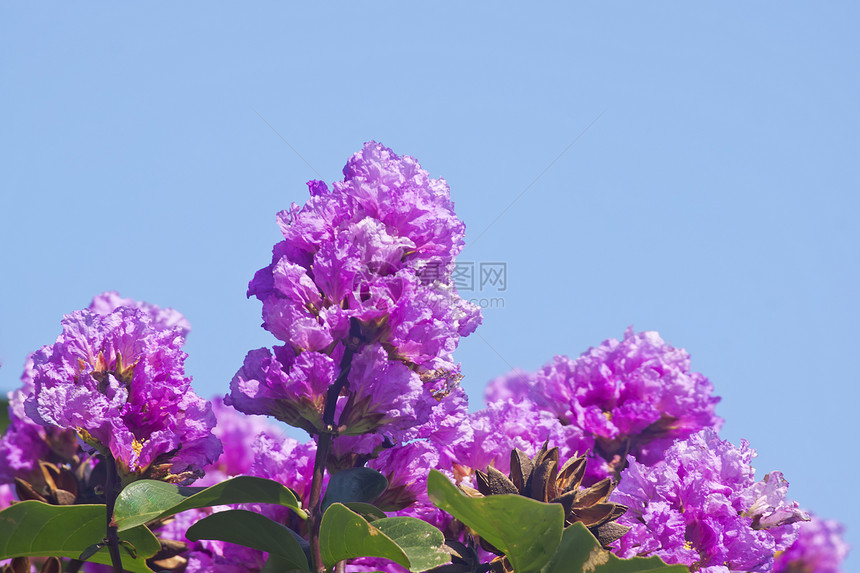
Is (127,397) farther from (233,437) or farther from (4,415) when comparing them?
(233,437)

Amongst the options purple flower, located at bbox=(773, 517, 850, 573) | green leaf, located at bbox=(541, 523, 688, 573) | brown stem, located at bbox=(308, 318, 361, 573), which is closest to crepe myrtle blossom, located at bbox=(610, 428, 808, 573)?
green leaf, located at bbox=(541, 523, 688, 573)

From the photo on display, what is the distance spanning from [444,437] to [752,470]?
2.44 feet

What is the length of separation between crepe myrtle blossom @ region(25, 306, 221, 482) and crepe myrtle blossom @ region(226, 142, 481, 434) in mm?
192

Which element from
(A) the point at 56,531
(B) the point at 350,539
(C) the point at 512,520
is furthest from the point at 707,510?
(A) the point at 56,531

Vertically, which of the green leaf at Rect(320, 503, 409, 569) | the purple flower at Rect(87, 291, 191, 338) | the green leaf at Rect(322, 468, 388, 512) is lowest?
the green leaf at Rect(320, 503, 409, 569)

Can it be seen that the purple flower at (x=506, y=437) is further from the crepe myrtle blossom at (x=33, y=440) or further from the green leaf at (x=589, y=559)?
the crepe myrtle blossom at (x=33, y=440)

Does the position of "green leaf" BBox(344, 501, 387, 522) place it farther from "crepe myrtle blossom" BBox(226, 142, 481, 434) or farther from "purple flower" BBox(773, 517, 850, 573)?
"purple flower" BBox(773, 517, 850, 573)

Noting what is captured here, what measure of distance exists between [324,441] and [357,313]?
0.92ft

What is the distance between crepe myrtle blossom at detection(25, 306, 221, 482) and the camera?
1.87 metres

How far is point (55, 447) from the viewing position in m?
2.71

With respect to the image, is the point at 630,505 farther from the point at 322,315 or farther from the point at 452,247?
the point at 322,315

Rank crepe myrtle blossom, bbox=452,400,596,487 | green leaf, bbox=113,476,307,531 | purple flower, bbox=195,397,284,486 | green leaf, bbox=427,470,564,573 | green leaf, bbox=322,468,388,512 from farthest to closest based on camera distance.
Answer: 1. purple flower, bbox=195,397,284,486
2. crepe myrtle blossom, bbox=452,400,596,487
3. green leaf, bbox=322,468,388,512
4. green leaf, bbox=113,476,307,531
5. green leaf, bbox=427,470,564,573

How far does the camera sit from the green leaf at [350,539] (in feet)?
5.06

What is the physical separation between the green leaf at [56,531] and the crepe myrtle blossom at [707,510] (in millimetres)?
1076
